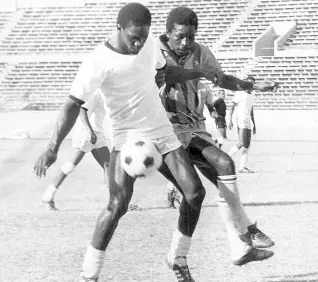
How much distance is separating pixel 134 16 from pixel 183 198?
1370 millimetres

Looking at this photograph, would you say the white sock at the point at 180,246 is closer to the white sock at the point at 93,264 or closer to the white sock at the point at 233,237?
the white sock at the point at 233,237

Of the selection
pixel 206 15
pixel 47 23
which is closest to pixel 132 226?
pixel 206 15

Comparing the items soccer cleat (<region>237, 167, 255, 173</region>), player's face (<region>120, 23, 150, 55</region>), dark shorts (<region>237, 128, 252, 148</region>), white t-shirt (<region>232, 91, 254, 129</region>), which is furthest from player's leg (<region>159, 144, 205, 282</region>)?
white t-shirt (<region>232, 91, 254, 129</region>)

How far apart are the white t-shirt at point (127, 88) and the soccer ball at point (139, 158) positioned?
0.30 feet

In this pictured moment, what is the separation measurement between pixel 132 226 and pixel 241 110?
309 inches

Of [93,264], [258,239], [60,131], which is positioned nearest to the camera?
[60,131]

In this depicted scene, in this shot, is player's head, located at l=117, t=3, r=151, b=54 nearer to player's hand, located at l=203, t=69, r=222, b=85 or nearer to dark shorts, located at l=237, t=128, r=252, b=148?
player's hand, located at l=203, t=69, r=222, b=85

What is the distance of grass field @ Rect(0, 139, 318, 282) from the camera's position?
605 cm

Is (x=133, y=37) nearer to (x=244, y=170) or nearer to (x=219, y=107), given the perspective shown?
(x=219, y=107)

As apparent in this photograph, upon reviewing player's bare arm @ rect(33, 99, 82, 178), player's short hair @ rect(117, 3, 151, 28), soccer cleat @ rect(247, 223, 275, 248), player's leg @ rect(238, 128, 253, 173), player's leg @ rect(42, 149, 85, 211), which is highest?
player's short hair @ rect(117, 3, 151, 28)

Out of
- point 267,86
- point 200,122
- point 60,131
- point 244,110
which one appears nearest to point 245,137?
point 244,110

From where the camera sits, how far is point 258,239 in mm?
6070

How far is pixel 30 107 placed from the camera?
1341 inches

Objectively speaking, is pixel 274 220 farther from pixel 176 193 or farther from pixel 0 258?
pixel 0 258
